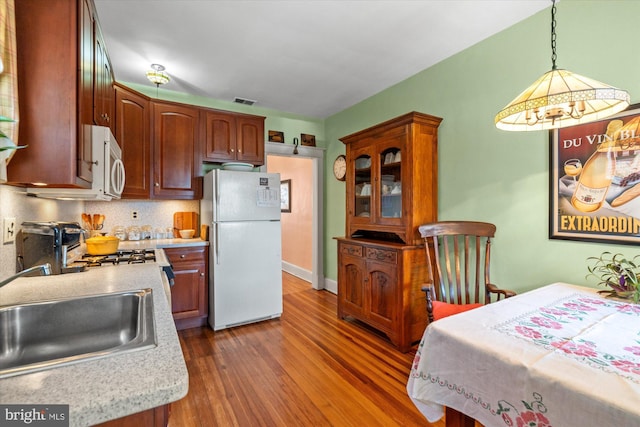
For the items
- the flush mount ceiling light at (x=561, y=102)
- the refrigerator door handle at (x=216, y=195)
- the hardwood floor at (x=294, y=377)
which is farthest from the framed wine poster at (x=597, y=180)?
the refrigerator door handle at (x=216, y=195)

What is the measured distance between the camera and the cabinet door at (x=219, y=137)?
3.30 metres

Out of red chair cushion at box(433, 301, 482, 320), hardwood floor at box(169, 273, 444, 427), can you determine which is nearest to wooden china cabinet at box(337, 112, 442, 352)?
hardwood floor at box(169, 273, 444, 427)

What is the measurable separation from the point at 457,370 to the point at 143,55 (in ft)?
10.3

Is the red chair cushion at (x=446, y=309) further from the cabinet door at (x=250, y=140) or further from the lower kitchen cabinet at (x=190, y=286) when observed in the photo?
the cabinet door at (x=250, y=140)

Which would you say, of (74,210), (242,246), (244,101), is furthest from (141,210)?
(244,101)

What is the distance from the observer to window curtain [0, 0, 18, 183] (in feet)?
3.03

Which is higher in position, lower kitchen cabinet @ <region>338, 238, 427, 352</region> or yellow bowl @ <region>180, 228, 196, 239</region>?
yellow bowl @ <region>180, 228, 196, 239</region>

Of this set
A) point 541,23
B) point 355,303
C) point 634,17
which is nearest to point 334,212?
point 355,303

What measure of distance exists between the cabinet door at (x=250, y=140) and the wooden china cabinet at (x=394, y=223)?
3.89ft

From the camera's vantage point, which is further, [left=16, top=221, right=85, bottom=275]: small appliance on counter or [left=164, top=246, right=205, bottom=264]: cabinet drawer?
[left=164, top=246, right=205, bottom=264]: cabinet drawer

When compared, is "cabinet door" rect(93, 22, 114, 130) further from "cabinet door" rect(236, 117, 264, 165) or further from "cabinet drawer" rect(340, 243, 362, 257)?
"cabinet drawer" rect(340, 243, 362, 257)

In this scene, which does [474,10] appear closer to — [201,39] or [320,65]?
[320,65]

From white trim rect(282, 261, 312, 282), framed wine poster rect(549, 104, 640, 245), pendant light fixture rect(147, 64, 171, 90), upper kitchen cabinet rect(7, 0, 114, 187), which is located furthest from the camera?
white trim rect(282, 261, 312, 282)

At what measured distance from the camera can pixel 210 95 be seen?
3.46 m
